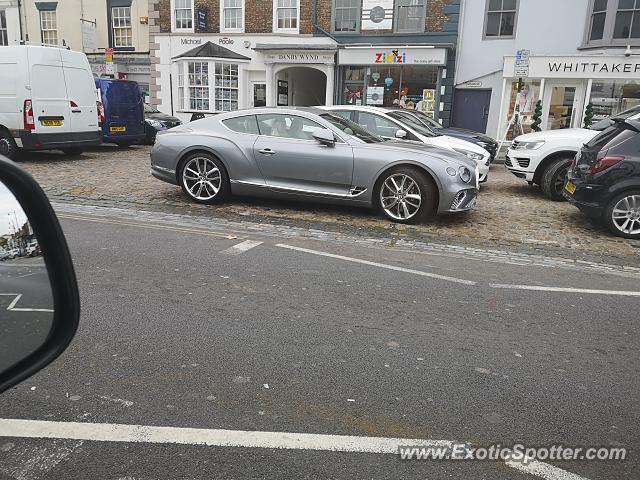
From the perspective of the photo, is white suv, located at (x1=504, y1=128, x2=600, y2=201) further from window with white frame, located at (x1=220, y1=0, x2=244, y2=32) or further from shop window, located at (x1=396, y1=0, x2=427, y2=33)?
window with white frame, located at (x1=220, y1=0, x2=244, y2=32)

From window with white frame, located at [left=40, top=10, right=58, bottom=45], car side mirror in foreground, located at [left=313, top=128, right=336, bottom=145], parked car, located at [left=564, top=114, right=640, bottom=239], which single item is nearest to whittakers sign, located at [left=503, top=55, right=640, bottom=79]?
parked car, located at [left=564, top=114, right=640, bottom=239]

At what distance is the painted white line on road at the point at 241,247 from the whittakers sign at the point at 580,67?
1412 centimetres

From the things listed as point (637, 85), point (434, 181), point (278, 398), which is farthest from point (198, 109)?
point (278, 398)

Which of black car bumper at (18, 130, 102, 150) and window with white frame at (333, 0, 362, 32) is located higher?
window with white frame at (333, 0, 362, 32)

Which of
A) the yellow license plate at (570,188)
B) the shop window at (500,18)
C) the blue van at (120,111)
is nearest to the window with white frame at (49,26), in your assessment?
the blue van at (120,111)

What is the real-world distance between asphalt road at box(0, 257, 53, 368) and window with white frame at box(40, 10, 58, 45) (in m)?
31.6

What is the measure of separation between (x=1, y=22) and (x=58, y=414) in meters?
33.1

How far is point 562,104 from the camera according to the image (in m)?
18.7

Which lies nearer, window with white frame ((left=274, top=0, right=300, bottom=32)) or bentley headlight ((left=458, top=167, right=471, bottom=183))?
bentley headlight ((left=458, top=167, right=471, bottom=183))

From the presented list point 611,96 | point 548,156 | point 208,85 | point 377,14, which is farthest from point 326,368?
point 208,85

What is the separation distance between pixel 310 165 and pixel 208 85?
17516 millimetres

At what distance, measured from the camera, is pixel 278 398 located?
3.05 metres

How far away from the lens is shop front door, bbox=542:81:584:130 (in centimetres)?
1841

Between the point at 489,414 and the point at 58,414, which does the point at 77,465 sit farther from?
the point at 489,414
